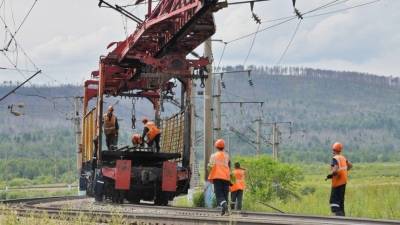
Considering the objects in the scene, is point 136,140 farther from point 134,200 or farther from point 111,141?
point 134,200

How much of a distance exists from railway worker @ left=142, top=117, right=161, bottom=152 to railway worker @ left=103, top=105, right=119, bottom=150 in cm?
112

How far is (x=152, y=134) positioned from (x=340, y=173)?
19.0 feet

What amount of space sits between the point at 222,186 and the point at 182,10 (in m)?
3.58

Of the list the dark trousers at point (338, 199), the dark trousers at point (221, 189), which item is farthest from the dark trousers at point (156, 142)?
the dark trousers at point (338, 199)

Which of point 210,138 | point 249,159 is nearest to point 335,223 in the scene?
point 210,138

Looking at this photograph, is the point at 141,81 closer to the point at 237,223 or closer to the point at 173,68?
the point at 173,68

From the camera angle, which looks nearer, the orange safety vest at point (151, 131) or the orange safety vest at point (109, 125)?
the orange safety vest at point (151, 131)

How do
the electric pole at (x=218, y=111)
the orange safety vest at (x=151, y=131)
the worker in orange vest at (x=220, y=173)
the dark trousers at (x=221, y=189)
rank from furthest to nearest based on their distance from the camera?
the electric pole at (x=218, y=111)
the orange safety vest at (x=151, y=131)
the worker in orange vest at (x=220, y=173)
the dark trousers at (x=221, y=189)

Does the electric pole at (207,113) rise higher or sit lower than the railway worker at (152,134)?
higher

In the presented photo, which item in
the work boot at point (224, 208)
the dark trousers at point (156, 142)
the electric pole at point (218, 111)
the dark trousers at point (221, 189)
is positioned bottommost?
the work boot at point (224, 208)

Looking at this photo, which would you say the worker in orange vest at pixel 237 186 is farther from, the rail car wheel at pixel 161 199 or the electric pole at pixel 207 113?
the electric pole at pixel 207 113

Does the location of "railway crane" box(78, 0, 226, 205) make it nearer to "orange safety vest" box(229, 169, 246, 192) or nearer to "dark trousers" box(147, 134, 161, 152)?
"dark trousers" box(147, 134, 161, 152)

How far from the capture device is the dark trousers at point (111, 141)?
66.1ft

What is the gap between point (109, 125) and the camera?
66.7 ft
